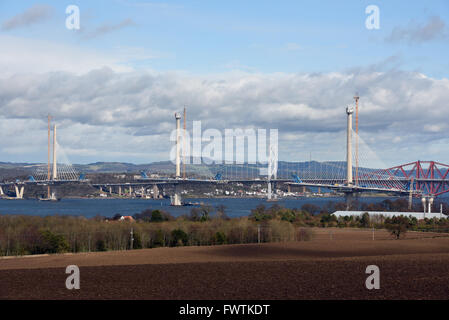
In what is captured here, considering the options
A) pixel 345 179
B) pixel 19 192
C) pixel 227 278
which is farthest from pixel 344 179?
pixel 19 192

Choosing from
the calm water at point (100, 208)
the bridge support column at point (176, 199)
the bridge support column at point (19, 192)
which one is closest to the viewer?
the calm water at point (100, 208)

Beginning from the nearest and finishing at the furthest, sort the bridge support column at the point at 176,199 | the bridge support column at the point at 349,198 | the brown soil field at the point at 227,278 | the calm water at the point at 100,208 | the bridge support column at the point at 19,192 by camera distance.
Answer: the brown soil field at the point at 227,278
the bridge support column at the point at 349,198
the calm water at the point at 100,208
the bridge support column at the point at 176,199
the bridge support column at the point at 19,192

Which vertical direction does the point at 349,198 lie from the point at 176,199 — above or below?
above

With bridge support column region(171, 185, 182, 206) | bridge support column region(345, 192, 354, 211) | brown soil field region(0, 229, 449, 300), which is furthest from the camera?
bridge support column region(171, 185, 182, 206)

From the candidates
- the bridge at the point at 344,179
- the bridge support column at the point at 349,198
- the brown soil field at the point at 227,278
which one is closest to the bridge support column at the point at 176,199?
the bridge at the point at 344,179

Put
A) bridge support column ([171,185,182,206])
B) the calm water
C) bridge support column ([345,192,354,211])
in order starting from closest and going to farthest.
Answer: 1. bridge support column ([345,192,354,211])
2. the calm water
3. bridge support column ([171,185,182,206])

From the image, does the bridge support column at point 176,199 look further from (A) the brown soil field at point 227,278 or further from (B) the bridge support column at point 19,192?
(A) the brown soil field at point 227,278

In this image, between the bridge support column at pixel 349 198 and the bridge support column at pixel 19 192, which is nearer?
the bridge support column at pixel 349 198

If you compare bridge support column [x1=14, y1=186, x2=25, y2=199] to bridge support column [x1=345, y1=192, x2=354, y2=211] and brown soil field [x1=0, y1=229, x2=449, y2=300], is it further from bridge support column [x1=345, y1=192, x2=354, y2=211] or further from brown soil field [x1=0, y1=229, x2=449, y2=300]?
brown soil field [x1=0, y1=229, x2=449, y2=300]

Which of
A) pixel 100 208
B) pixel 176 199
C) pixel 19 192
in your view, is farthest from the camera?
pixel 19 192

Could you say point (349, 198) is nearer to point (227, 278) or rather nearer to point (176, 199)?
point (176, 199)

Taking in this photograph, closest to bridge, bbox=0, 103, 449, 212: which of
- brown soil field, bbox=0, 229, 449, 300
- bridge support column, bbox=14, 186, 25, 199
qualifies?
bridge support column, bbox=14, 186, 25, 199

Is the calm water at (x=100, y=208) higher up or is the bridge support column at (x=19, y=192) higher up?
the bridge support column at (x=19, y=192)

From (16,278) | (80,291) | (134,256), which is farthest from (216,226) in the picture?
(80,291)
